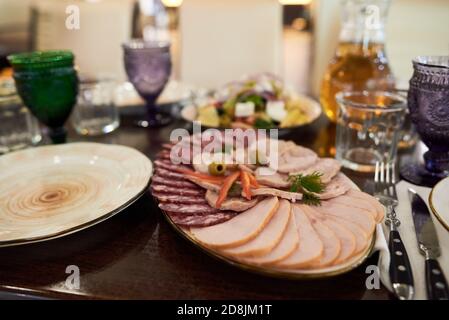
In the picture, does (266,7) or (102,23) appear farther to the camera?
(102,23)

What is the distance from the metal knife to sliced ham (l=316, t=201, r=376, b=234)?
0.33ft

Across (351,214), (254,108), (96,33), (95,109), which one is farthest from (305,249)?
(96,33)

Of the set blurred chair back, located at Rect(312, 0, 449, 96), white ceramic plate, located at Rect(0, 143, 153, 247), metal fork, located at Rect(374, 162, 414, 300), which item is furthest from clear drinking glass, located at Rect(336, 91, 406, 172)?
blurred chair back, located at Rect(312, 0, 449, 96)

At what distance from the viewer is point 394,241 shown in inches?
25.5

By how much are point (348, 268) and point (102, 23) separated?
7.90 ft

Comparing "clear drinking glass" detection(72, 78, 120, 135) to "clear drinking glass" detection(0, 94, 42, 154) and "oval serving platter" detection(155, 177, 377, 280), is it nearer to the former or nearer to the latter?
"clear drinking glass" detection(0, 94, 42, 154)

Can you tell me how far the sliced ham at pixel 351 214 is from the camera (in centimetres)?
64

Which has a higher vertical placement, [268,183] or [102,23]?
[102,23]

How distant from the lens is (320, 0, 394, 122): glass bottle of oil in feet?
4.18

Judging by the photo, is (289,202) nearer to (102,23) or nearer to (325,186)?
(325,186)

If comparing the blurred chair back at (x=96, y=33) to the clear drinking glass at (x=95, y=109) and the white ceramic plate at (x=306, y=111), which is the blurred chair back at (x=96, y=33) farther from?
the white ceramic plate at (x=306, y=111)

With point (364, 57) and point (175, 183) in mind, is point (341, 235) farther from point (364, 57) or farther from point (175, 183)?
point (364, 57)
